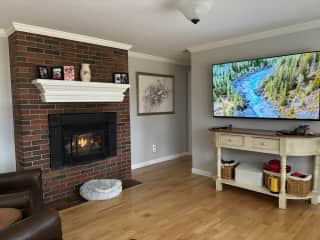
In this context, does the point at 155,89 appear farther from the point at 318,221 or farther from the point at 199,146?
the point at 318,221

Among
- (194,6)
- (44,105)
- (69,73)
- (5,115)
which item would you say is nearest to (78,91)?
(69,73)

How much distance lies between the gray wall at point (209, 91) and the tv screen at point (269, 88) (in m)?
0.18

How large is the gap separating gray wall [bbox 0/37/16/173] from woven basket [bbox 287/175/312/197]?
347cm

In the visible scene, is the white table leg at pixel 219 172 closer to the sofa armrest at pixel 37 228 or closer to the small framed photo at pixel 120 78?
the small framed photo at pixel 120 78

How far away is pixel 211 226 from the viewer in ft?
7.95

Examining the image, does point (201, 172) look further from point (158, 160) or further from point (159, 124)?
point (159, 124)

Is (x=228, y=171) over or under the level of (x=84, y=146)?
under

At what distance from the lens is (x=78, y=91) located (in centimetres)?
309

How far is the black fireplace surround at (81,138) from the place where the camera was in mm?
3068

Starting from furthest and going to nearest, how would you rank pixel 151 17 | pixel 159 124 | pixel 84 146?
pixel 159 124 < pixel 84 146 < pixel 151 17

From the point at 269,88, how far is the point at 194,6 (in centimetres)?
162

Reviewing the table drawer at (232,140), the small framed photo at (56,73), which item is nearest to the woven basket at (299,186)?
the table drawer at (232,140)

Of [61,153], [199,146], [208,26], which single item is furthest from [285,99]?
[61,153]

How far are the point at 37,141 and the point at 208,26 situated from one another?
8.23 ft
